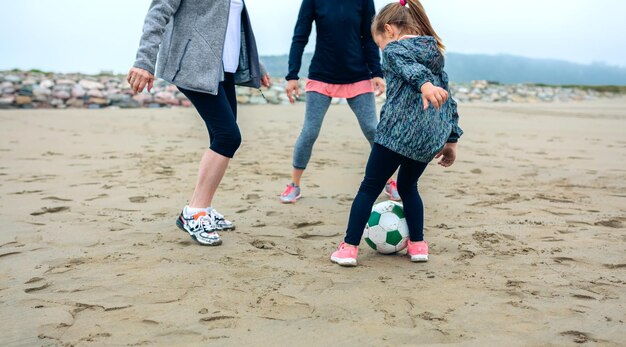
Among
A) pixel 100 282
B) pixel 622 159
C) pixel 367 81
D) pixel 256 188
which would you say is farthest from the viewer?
pixel 622 159

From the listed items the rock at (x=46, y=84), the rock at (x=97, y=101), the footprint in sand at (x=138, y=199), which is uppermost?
the footprint in sand at (x=138, y=199)

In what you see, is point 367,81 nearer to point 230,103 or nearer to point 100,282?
point 230,103

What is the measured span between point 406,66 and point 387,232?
1018 mm

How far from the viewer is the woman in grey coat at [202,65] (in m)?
3.39

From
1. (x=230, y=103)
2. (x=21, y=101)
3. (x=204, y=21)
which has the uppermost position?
(x=204, y=21)

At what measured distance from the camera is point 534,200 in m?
4.83

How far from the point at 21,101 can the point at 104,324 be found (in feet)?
51.6

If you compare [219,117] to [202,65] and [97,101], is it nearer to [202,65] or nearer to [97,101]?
[202,65]

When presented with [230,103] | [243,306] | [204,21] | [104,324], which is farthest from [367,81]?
[104,324]

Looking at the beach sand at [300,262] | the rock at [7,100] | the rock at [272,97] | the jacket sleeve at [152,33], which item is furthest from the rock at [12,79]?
the jacket sleeve at [152,33]

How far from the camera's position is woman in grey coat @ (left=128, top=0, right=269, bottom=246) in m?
3.39

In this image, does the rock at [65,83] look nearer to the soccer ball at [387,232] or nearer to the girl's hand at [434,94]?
the soccer ball at [387,232]

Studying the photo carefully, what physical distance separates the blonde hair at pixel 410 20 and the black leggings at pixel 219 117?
43.4 inches

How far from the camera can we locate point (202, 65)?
137 inches
